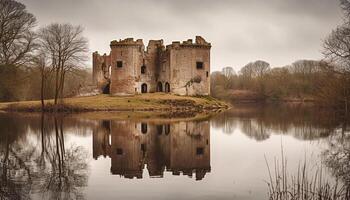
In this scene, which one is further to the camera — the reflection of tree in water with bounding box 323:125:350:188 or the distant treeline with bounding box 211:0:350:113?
the distant treeline with bounding box 211:0:350:113

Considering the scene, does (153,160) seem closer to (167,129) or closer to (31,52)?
(167,129)

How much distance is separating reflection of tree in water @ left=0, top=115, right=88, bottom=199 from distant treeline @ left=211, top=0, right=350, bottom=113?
889 inches

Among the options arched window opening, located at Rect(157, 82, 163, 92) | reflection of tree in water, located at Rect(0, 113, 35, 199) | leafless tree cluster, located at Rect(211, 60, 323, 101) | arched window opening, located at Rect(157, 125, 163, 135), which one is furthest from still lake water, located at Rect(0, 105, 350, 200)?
leafless tree cluster, located at Rect(211, 60, 323, 101)

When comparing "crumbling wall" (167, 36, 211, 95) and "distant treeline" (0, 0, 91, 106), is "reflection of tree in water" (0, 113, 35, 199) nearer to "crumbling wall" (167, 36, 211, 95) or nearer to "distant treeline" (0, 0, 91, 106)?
"distant treeline" (0, 0, 91, 106)

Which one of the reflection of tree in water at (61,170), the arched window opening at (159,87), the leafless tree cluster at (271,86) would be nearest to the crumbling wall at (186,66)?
the arched window opening at (159,87)

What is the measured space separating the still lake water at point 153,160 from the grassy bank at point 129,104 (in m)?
22.7

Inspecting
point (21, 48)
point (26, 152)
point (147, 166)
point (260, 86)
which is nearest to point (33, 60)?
point (21, 48)

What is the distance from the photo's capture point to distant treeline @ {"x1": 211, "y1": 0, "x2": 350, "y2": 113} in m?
41.9

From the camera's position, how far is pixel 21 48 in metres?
42.2

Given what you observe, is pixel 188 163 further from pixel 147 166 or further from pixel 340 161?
pixel 340 161

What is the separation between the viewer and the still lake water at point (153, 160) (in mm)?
12961

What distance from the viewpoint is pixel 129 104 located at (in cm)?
5603

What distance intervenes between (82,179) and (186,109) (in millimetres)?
44707

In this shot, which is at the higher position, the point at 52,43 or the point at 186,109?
the point at 52,43
